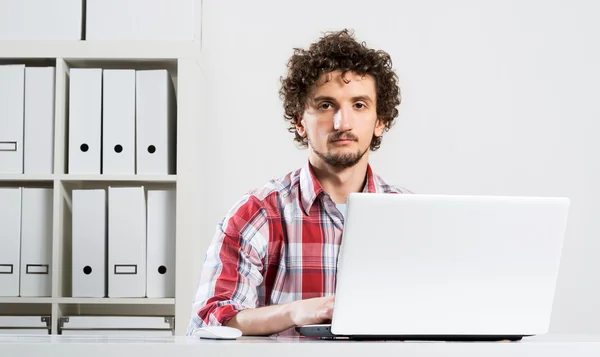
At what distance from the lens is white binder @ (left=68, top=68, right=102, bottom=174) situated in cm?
248

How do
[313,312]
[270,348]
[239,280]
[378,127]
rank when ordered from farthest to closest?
1. [378,127]
2. [239,280]
3. [313,312]
4. [270,348]

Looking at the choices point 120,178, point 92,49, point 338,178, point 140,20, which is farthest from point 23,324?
point 338,178

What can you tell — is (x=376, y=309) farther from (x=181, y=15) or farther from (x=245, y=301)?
(x=181, y=15)

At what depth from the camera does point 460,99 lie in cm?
286

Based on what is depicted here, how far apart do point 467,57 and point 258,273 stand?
136cm

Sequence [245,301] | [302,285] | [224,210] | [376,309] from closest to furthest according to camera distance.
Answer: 1. [376,309]
2. [245,301]
3. [302,285]
4. [224,210]

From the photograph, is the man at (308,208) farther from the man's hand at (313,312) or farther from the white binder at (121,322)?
the white binder at (121,322)

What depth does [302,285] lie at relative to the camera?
2.00m

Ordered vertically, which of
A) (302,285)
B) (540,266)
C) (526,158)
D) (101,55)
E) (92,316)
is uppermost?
(101,55)

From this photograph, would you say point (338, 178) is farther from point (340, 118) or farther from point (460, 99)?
point (460, 99)

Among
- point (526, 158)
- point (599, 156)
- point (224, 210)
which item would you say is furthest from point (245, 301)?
point (599, 156)

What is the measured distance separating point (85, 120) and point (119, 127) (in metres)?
0.11

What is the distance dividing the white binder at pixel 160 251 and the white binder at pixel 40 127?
1.17ft

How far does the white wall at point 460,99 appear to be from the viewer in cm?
284
